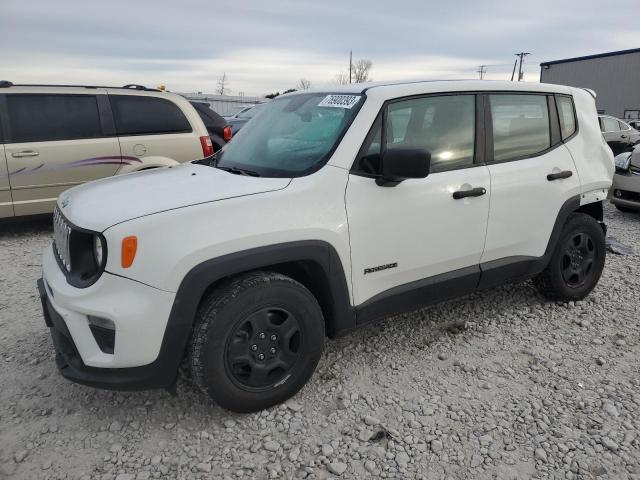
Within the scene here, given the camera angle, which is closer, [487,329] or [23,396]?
[23,396]

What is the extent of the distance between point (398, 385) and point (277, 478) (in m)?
0.98

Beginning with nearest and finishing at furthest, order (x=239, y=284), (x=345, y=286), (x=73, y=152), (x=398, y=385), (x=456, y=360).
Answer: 1. (x=239, y=284)
2. (x=345, y=286)
3. (x=398, y=385)
4. (x=456, y=360)
5. (x=73, y=152)

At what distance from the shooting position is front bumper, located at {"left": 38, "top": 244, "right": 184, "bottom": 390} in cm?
219

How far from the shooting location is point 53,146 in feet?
19.1

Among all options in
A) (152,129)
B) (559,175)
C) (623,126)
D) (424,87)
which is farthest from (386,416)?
(623,126)

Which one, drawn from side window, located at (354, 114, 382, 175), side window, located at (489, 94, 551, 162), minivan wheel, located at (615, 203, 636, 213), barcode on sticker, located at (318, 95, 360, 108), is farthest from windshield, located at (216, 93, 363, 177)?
minivan wheel, located at (615, 203, 636, 213)

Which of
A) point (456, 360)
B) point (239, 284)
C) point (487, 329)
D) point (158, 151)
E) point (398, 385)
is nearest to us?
point (239, 284)

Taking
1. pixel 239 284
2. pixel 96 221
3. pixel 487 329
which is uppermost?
pixel 96 221

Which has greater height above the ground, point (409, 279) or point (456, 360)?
point (409, 279)

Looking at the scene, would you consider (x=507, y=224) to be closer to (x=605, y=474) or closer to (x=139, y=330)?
(x=605, y=474)

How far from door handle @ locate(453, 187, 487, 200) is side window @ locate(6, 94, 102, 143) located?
4.84 meters

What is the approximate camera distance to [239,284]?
7.86ft

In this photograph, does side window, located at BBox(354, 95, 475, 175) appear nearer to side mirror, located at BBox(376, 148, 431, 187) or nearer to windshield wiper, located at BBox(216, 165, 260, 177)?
side mirror, located at BBox(376, 148, 431, 187)

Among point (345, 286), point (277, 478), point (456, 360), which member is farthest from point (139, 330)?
point (456, 360)
